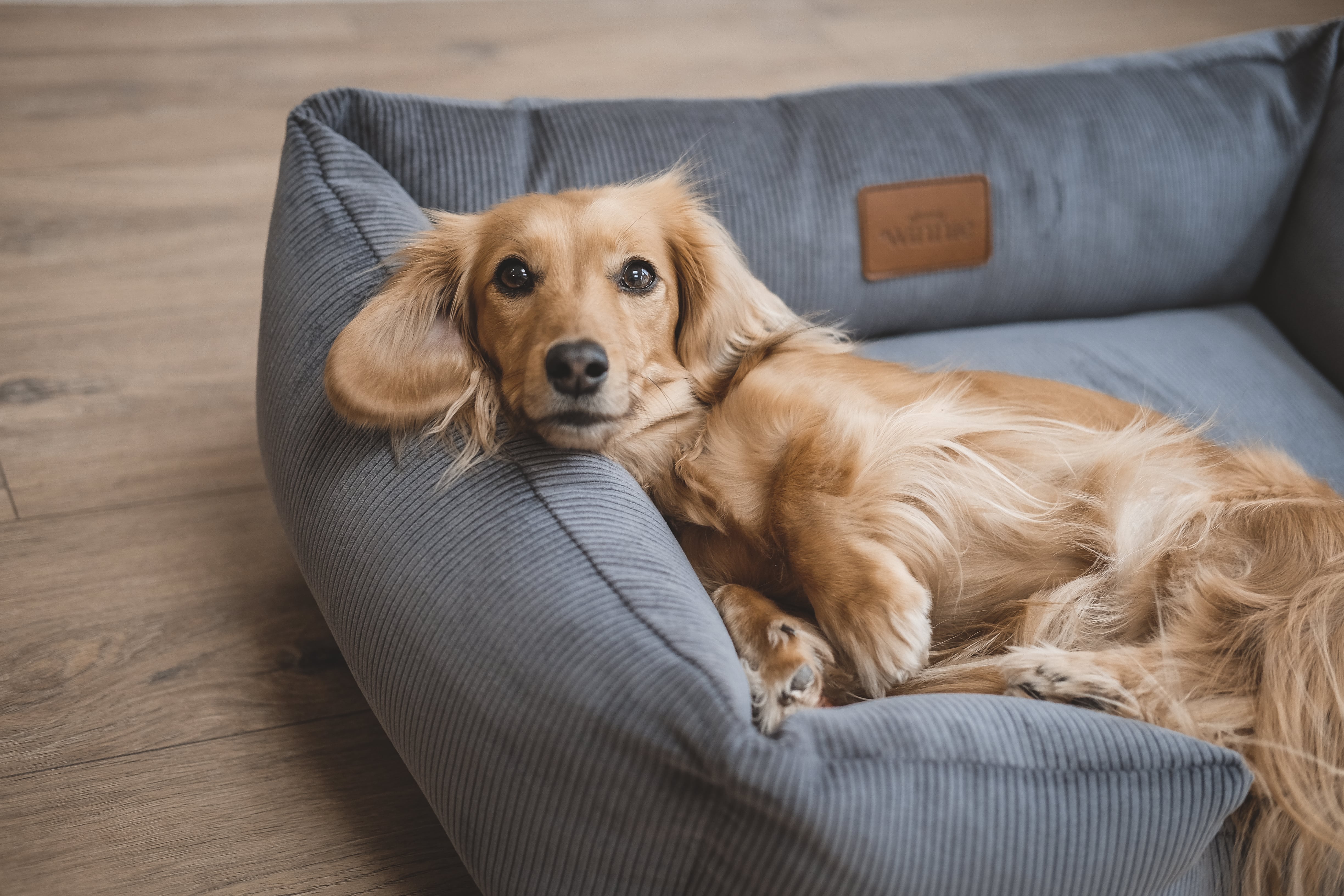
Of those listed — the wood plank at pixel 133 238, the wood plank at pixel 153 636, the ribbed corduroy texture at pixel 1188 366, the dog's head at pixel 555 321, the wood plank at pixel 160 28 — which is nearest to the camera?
the dog's head at pixel 555 321

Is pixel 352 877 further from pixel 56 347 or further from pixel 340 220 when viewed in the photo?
pixel 56 347

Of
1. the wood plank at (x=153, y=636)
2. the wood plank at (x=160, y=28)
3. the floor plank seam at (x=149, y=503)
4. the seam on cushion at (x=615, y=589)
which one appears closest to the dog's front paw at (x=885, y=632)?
the seam on cushion at (x=615, y=589)

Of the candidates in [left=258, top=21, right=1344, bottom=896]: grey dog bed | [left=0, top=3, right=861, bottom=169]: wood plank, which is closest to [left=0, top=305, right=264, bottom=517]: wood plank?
[left=258, top=21, right=1344, bottom=896]: grey dog bed

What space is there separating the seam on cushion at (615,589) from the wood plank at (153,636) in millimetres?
638

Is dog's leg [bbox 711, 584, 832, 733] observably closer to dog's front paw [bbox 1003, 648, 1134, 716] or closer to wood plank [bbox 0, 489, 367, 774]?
dog's front paw [bbox 1003, 648, 1134, 716]

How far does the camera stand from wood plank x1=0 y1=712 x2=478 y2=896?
1.50 meters

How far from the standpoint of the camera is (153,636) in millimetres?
1870

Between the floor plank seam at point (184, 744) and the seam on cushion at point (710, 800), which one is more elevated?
the seam on cushion at point (710, 800)

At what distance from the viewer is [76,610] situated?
74.2 inches

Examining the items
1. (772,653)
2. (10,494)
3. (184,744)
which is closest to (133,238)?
(10,494)

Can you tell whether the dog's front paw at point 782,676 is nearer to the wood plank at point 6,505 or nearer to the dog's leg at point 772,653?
the dog's leg at point 772,653

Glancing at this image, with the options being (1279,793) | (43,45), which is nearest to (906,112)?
(1279,793)

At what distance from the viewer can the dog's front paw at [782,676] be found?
1.33 m

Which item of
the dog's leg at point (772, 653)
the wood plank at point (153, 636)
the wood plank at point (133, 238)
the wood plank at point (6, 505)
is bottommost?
the wood plank at point (153, 636)
